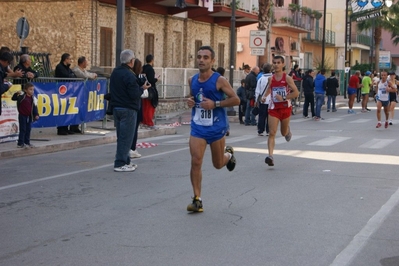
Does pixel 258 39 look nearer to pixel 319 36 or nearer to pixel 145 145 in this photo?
pixel 145 145

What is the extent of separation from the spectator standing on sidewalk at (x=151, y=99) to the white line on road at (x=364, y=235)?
8838mm

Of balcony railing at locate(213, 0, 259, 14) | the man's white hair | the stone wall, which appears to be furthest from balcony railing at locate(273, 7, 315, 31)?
the man's white hair

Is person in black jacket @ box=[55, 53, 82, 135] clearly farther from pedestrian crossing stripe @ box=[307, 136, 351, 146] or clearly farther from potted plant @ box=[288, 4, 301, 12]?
potted plant @ box=[288, 4, 301, 12]

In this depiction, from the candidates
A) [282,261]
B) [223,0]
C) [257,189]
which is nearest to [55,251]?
[282,261]

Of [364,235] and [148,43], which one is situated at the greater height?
[148,43]

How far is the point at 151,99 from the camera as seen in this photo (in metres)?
17.7

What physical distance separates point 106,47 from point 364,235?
70.5 feet

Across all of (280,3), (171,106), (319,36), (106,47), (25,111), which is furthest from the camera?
(319,36)

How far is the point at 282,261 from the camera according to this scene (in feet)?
20.8

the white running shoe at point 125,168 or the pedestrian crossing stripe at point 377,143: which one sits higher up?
the pedestrian crossing stripe at point 377,143

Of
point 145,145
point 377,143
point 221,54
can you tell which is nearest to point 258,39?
point 221,54

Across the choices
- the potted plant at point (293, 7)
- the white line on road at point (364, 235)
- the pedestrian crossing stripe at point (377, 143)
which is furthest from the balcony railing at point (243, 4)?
the white line on road at point (364, 235)

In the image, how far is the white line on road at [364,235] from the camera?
6417 millimetres

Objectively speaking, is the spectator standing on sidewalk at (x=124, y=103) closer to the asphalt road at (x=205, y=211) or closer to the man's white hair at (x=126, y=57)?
the man's white hair at (x=126, y=57)
